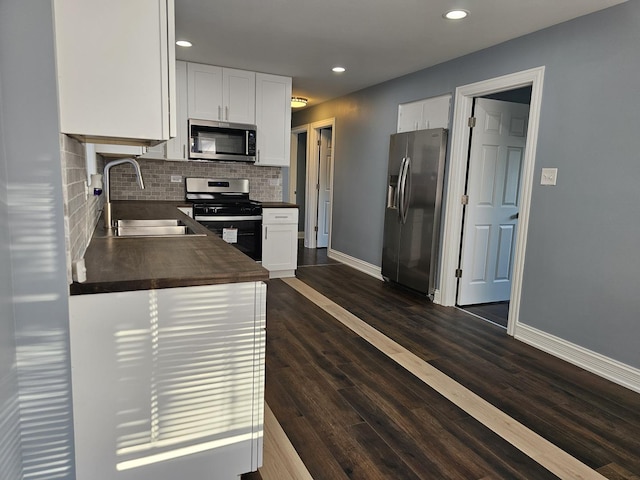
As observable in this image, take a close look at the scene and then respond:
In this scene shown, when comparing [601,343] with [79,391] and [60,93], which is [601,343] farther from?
[60,93]

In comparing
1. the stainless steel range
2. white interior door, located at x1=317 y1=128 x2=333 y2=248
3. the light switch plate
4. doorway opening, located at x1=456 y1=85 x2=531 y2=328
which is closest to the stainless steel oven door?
the stainless steel range

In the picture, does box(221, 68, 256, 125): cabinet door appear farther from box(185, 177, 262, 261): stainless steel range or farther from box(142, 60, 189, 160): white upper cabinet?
box(185, 177, 262, 261): stainless steel range

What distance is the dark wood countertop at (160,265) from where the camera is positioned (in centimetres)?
137

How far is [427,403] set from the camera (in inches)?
90.9

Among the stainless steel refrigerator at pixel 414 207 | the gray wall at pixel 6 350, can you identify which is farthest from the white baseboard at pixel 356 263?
the gray wall at pixel 6 350

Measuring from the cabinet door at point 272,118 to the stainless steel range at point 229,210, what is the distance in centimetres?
48

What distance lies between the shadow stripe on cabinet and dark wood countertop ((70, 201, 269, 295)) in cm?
150

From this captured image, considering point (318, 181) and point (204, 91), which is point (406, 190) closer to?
point (204, 91)

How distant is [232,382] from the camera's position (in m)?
1.58

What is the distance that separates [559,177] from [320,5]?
6.93ft

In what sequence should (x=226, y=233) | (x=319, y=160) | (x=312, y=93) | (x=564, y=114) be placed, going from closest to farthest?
(x=564, y=114) < (x=226, y=233) < (x=312, y=93) < (x=319, y=160)

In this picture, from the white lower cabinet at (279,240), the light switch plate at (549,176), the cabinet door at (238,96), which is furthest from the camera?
the white lower cabinet at (279,240)

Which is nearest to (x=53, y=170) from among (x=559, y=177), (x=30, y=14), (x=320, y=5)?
(x=30, y=14)

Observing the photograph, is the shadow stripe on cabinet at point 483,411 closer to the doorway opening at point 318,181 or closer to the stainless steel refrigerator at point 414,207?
the stainless steel refrigerator at point 414,207
